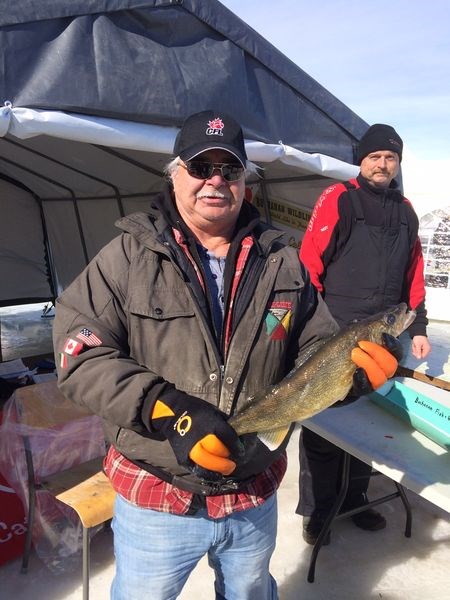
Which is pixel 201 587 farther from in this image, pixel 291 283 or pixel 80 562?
pixel 291 283

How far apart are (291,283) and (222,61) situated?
312 centimetres

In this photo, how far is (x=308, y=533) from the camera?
3.68 meters

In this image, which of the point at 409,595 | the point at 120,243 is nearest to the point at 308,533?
the point at 409,595

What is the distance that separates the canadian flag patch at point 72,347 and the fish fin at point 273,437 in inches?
29.4

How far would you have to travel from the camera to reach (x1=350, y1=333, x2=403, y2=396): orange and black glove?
6.13 ft

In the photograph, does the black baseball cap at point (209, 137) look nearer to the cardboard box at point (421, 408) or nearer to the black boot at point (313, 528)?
the cardboard box at point (421, 408)

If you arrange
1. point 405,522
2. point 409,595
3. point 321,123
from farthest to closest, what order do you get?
point 321,123
point 405,522
point 409,595

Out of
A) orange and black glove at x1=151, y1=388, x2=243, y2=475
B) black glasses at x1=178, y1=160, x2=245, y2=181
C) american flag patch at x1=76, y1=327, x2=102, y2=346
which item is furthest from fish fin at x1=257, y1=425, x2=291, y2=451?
black glasses at x1=178, y1=160, x2=245, y2=181

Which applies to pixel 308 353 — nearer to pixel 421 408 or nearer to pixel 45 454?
pixel 421 408

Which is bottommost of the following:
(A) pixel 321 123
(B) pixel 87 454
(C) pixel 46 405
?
(B) pixel 87 454

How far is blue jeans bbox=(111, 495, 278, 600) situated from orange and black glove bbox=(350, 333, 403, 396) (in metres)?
0.63

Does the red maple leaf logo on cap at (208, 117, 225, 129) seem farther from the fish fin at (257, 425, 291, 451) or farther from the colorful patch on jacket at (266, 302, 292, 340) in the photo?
the fish fin at (257, 425, 291, 451)

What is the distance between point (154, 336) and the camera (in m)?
1.81

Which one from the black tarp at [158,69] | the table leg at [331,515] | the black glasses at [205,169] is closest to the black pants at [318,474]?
the table leg at [331,515]
